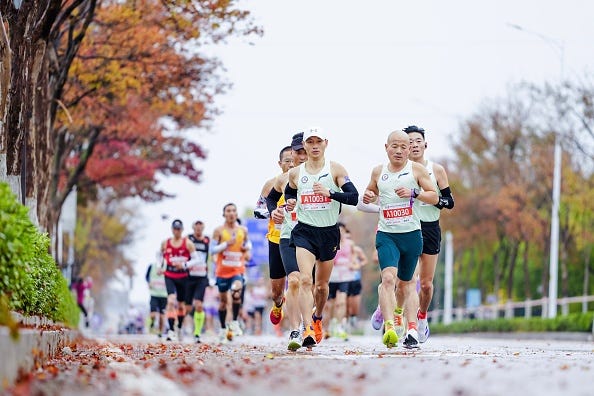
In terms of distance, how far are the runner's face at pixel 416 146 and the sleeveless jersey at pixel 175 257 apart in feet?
28.8

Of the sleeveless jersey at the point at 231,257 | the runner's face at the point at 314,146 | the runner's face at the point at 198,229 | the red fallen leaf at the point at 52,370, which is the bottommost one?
the red fallen leaf at the point at 52,370

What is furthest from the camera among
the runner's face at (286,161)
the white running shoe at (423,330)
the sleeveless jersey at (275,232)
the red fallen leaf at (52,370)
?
the runner's face at (286,161)

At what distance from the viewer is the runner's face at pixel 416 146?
16719 millimetres

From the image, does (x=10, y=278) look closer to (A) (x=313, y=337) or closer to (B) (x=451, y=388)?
(B) (x=451, y=388)

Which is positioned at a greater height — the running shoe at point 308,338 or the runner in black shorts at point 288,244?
the runner in black shorts at point 288,244

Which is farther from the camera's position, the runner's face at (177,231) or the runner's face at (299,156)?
the runner's face at (177,231)

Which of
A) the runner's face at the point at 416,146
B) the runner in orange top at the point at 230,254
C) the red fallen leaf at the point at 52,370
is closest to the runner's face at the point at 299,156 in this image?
the runner's face at the point at 416,146

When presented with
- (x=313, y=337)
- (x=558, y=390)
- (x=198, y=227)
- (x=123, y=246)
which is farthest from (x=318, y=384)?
(x=123, y=246)

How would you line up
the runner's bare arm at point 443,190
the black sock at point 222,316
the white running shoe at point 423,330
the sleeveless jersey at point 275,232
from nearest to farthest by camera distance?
1. the runner's bare arm at point 443,190
2. the white running shoe at point 423,330
3. the sleeveless jersey at point 275,232
4. the black sock at point 222,316

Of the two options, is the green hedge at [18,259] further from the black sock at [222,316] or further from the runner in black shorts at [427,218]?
the black sock at [222,316]

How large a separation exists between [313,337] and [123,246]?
66.2 meters

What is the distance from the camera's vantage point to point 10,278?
32.6 feet

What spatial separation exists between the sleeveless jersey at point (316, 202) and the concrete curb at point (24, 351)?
2924 mm

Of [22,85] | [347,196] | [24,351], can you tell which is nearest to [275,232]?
[347,196]
